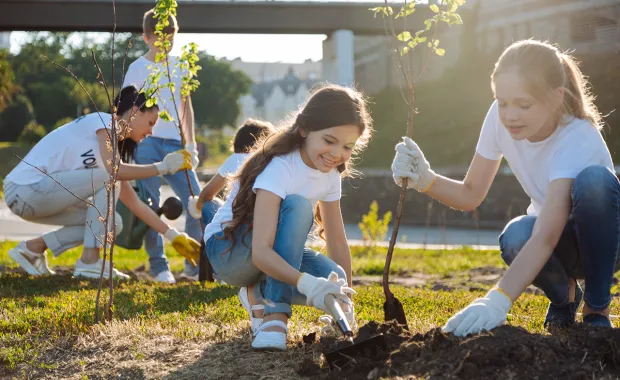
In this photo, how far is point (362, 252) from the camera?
31.9 feet

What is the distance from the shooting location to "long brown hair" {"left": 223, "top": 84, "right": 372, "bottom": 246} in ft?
10.4

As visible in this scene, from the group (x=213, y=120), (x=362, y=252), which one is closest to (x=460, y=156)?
(x=362, y=252)

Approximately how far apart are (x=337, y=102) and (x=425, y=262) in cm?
567

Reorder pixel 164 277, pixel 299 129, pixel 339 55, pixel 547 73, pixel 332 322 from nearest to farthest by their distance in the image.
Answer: pixel 547 73 < pixel 332 322 < pixel 299 129 < pixel 164 277 < pixel 339 55

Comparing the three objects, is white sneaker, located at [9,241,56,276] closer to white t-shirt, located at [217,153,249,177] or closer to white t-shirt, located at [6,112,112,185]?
white t-shirt, located at [6,112,112,185]

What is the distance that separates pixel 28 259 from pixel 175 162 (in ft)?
4.85

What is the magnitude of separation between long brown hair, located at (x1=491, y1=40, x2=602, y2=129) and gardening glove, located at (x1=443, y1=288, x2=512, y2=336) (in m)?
0.82

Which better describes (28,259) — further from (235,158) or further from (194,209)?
(235,158)

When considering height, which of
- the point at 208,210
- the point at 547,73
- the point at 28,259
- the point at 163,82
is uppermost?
the point at 163,82

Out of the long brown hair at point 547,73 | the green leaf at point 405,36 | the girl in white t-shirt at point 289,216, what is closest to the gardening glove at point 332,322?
the girl in white t-shirt at point 289,216

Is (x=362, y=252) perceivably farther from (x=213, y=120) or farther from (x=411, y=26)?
(x=213, y=120)

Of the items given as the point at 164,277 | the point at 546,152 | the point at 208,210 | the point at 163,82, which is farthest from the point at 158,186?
the point at 546,152

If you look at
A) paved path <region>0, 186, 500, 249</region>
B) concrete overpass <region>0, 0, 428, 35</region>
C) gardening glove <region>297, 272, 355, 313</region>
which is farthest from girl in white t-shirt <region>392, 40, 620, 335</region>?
concrete overpass <region>0, 0, 428, 35</region>

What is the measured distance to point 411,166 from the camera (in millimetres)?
3221
